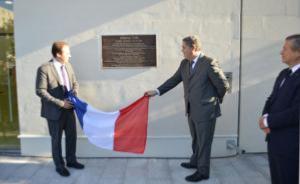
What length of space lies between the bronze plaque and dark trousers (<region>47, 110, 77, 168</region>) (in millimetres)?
1069

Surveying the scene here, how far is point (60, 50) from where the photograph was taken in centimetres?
527

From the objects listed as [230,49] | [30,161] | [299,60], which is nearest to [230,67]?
[230,49]

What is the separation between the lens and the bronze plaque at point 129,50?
238 inches

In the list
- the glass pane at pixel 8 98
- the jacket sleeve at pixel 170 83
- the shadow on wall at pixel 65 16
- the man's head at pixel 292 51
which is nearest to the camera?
the man's head at pixel 292 51

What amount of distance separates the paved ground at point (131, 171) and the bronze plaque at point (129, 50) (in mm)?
1549

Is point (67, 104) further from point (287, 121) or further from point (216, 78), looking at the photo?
point (287, 121)

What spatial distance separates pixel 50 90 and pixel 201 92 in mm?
2044

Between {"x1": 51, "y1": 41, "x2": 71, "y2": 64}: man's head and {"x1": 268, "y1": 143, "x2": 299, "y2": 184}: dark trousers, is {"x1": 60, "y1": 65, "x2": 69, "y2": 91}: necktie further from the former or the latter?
{"x1": 268, "y1": 143, "x2": 299, "y2": 184}: dark trousers

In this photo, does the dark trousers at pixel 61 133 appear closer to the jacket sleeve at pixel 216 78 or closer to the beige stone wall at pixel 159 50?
the beige stone wall at pixel 159 50

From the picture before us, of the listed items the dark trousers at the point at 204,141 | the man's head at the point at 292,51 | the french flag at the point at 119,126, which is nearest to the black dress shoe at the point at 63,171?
the french flag at the point at 119,126

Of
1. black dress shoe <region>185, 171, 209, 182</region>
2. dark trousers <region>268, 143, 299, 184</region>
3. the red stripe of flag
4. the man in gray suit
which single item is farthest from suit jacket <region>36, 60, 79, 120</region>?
dark trousers <region>268, 143, 299, 184</region>

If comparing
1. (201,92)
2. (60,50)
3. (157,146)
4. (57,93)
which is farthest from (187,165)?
(60,50)

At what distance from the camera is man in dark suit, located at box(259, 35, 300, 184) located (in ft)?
11.8

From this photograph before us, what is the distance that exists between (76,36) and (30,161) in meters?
2.09
